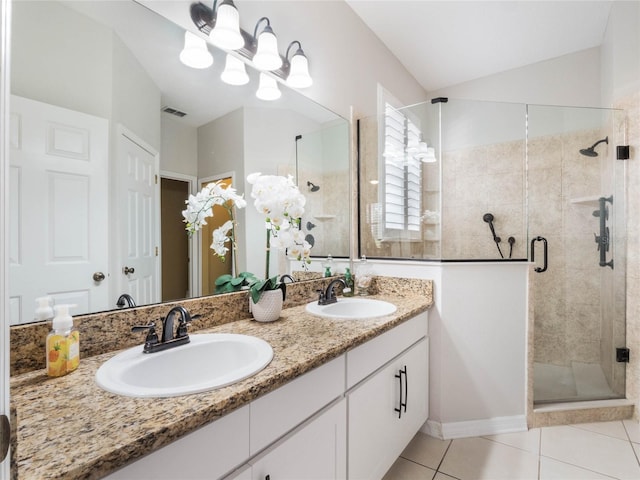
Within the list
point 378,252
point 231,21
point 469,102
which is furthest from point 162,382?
point 469,102

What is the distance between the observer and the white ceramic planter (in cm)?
134

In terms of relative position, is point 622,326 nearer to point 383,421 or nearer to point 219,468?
point 383,421

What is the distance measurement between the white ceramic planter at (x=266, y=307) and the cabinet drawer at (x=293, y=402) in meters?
0.38

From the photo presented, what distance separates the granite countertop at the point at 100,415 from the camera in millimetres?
508

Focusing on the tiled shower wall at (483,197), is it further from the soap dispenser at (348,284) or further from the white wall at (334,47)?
the white wall at (334,47)

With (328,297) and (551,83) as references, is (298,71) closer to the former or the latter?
(328,297)

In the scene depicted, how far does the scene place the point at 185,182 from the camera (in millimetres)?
1259

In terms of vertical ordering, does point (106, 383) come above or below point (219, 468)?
above

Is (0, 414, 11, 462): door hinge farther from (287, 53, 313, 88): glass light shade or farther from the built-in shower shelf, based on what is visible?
the built-in shower shelf

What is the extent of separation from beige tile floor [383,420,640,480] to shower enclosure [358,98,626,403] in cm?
23

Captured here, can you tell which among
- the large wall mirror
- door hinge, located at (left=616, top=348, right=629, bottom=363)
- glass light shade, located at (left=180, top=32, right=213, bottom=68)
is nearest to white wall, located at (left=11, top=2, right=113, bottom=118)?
the large wall mirror

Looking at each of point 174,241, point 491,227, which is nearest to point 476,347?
point 491,227

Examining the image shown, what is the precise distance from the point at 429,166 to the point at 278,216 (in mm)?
1326

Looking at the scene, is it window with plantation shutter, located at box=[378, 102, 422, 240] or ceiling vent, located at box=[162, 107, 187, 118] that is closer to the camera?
ceiling vent, located at box=[162, 107, 187, 118]
